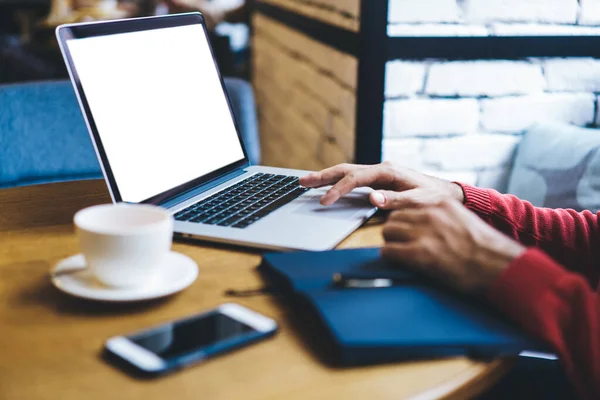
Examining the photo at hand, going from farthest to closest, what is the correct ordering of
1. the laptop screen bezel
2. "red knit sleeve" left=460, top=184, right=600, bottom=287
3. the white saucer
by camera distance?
"red knit sleeve" left=460, top=184, right=600, bottom=287 → the laptop screen bezel → the white saucer

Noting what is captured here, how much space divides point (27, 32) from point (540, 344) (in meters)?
4.57

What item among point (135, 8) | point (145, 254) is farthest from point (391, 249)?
point (135, 8)

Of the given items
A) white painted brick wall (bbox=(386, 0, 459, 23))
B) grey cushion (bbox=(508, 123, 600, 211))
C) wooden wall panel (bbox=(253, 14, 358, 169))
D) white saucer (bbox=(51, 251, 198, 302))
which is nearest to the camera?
white saucer (bbox=(51, 251, 198, 302))

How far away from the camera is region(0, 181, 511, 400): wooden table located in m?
0.54

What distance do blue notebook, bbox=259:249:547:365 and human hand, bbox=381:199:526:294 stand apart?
0.05 feet

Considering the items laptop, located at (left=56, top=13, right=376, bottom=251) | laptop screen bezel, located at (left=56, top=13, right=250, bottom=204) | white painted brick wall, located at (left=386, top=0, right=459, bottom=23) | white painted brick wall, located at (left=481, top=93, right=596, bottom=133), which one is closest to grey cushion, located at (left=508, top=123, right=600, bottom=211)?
white painted brick wall, located at (left=481, top=93, right=596, bottom=133)

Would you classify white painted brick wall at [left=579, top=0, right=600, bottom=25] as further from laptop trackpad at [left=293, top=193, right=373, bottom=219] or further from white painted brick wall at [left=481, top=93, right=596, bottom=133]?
laptop trackpad at [left=293, top=193, right=373, bottom=219]

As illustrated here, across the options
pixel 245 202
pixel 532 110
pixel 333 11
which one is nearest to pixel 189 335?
pixel 245 202

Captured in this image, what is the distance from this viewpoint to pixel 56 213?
→ 101cm

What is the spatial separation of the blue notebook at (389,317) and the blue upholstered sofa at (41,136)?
99 cm

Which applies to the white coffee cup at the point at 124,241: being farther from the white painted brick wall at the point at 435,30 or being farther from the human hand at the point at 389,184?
the white painted brick wall at the point at 435,30

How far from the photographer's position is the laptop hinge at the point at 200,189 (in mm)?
973

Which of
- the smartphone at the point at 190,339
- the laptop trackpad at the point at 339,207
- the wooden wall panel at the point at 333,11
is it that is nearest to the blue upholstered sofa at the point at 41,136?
the wooden wall panel at the point at 333,11

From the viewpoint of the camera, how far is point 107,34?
37.5 inches
